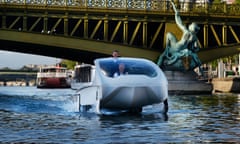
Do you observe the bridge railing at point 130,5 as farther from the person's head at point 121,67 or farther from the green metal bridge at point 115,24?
the person's head at point 121,67

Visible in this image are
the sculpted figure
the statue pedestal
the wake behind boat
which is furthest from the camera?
the statue pedestal

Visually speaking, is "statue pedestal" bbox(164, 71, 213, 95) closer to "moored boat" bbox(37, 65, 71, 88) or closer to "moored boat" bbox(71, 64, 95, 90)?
"moored boat" bbox(71, 64, 95, 90)

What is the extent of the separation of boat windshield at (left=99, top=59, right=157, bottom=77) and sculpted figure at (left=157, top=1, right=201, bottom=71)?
3452 centimetres

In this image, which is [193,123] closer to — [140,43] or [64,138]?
[64,138]

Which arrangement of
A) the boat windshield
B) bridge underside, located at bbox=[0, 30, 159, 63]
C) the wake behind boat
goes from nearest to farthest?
the wake behind boat < the boat windshield < bridge underside, located at bbox=[0, 30, 159, 63]

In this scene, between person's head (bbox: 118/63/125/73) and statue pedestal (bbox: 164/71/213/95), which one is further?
statue pedestal (bbox: 164/71/213/95)

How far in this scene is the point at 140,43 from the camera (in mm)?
63594

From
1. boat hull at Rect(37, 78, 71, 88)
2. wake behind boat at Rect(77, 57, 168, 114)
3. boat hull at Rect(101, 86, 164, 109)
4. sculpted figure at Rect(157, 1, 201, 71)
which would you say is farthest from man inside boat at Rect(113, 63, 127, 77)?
boat hull at Rect(37, 78, 71, 88)

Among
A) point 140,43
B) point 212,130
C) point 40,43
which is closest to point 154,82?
point 212,130

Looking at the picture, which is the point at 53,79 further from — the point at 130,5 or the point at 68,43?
the point at 68,43

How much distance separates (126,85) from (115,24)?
135ft

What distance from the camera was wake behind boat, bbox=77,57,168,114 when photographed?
2073cm

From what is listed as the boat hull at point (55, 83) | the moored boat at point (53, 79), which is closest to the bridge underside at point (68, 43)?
the moored boat at point (53, 79)

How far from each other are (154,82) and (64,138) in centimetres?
778
